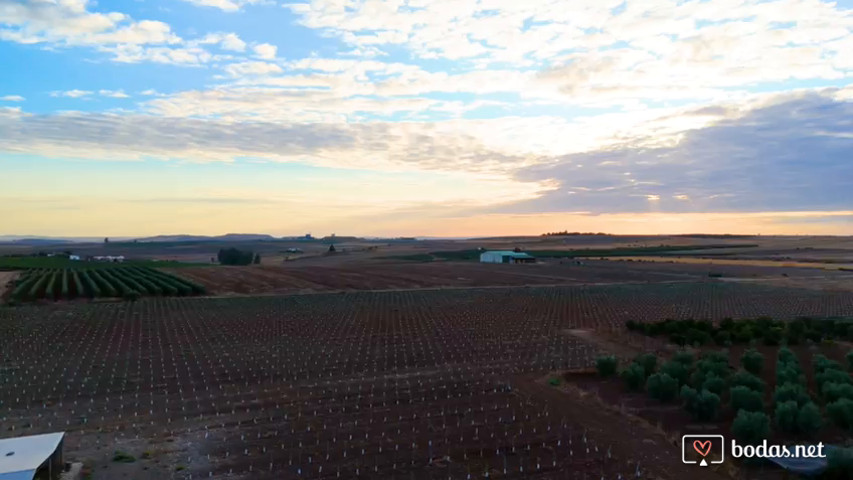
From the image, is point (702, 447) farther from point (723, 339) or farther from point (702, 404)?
point (723, 339)

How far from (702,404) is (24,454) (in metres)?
14.0

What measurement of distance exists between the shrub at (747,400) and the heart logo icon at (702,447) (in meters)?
1.95

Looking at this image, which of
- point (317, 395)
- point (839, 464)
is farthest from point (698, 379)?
point (317, 395)

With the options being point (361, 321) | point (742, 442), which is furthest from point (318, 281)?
point (742, 442)

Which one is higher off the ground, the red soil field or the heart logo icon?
the red soil field

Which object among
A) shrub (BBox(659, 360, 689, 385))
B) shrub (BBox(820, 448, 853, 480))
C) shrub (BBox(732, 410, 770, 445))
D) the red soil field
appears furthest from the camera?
the red soil field

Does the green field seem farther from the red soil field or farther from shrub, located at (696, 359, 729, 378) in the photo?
shrub, located at (696, 359, 729, 378)

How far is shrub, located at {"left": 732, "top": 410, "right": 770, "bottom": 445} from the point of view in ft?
40.5

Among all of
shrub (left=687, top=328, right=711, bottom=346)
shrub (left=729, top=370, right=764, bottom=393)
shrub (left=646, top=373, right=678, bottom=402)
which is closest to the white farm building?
shrub (left=687, top=328, right=711, bottom=346)

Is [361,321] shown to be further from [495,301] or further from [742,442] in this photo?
[742,442]

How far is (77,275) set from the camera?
5750 cm

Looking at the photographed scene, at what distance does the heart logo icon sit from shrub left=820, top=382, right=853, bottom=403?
Result: 429 centimetres

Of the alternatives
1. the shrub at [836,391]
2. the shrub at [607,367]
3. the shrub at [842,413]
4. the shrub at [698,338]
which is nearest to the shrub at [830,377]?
the shrub at [836,391]

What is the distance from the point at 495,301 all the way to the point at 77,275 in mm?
40811
